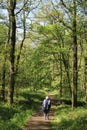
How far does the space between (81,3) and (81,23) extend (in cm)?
532

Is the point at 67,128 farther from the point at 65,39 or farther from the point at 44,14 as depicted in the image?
the point at 44,14

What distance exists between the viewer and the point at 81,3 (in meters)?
16.6

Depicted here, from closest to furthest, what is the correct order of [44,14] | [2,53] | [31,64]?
[2,53], [31,64], [44,14]

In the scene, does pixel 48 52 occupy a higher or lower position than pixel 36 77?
higher

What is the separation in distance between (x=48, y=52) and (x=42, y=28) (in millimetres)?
2866

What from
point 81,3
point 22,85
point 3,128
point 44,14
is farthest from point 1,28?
point 3,128

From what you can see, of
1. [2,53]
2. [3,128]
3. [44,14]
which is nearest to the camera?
[3,128]

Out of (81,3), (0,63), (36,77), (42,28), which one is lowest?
(36,77)

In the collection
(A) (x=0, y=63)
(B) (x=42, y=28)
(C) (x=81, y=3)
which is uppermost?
(C) (x=81, y=3)

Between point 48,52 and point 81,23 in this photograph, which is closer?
point 81,23

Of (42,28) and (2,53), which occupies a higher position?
(42,28)

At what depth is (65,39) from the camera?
3259 centimetres

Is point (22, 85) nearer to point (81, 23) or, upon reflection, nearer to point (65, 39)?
point (65, 39)

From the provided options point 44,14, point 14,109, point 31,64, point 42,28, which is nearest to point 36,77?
point 31,64
